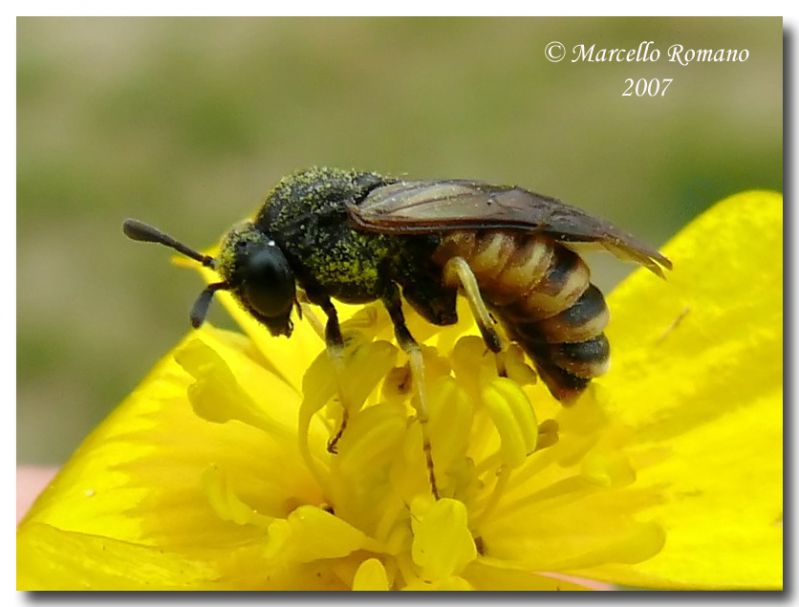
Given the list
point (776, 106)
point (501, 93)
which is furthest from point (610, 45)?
point (501, 93)

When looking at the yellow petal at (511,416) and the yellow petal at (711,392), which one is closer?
the yellow petal at (511,416)

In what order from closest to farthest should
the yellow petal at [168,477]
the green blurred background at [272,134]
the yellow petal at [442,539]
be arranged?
1. the yellow petal at [442,539]
2. the yellow petal at [168,477]
3. the green blurred background at [272,134]

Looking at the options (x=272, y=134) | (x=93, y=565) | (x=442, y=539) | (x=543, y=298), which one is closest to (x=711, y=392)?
(x=543, y=298)

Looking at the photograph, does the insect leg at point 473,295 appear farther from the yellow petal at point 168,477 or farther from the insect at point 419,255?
the yellow petal at point 168,477

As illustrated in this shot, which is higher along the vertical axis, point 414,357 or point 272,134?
point 272,134

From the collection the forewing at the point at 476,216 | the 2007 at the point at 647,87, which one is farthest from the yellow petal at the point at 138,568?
the 2007 at the point at 647,87

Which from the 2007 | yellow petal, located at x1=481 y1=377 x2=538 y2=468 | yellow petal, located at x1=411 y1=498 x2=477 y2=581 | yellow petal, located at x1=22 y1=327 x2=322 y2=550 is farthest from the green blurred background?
yellow petal, located at x1=411 y1=498 x2=477 y2=581

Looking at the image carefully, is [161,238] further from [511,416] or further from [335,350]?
[511,416]
